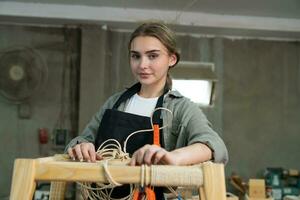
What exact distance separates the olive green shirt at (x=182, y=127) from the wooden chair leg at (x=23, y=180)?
0.37 m

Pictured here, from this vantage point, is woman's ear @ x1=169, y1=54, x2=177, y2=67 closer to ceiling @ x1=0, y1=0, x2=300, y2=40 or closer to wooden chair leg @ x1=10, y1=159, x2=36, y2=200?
wooden chair leg @ x1=10, y1=159, x2=36, y2=200

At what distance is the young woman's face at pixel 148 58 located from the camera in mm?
1088

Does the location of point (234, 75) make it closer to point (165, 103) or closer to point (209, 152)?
point (165, 103)

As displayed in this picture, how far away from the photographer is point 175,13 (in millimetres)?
3344

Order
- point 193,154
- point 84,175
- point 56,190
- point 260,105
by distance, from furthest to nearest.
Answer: point 260,105, point 56,190, point 193,154, point 84,175

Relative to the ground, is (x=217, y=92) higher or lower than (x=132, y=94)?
higher

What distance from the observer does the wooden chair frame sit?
24.4 inches

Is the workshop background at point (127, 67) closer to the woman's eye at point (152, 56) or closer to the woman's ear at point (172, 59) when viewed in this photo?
the woman's ear at point (172, 59)

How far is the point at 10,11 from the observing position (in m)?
3.24

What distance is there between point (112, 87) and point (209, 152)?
2829mm

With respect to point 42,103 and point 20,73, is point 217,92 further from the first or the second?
point 20,73

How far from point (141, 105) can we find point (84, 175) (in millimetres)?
559

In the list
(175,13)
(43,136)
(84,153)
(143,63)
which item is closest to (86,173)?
(84,153)

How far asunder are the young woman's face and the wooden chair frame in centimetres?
51
